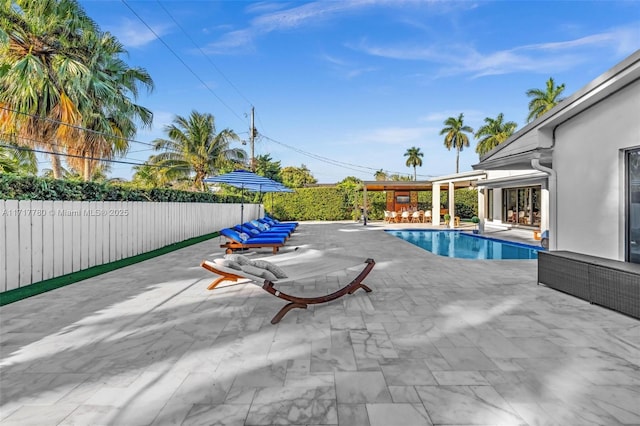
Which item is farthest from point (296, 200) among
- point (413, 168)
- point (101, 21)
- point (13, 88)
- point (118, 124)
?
point (413, 168)

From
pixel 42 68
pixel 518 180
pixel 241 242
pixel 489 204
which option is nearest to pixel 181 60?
pixel 42 68

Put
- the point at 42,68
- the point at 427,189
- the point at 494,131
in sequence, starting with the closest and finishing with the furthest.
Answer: the point at 42,68 → the point at 427,189 → the point at 494,131

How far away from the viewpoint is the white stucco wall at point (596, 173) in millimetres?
4744

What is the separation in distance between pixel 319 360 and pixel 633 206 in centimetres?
514

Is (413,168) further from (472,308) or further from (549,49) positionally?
(472,308)

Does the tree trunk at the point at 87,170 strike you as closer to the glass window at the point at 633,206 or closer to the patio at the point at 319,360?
the patio at the point at 319,360

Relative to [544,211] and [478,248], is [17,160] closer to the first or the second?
[478,248]

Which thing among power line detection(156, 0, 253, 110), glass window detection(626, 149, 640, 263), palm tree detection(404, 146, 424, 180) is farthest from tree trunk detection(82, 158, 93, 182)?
palm tree detection(404, 146, 424, 180)

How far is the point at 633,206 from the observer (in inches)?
185

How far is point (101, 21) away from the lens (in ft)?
36.6

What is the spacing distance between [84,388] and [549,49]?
22.4 metres

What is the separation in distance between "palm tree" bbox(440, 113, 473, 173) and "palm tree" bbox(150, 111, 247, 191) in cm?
3545

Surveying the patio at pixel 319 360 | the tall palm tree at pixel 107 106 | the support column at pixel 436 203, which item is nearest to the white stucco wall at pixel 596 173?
the patio at pixel 319 360

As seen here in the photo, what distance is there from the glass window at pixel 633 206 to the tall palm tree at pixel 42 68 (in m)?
12.3
